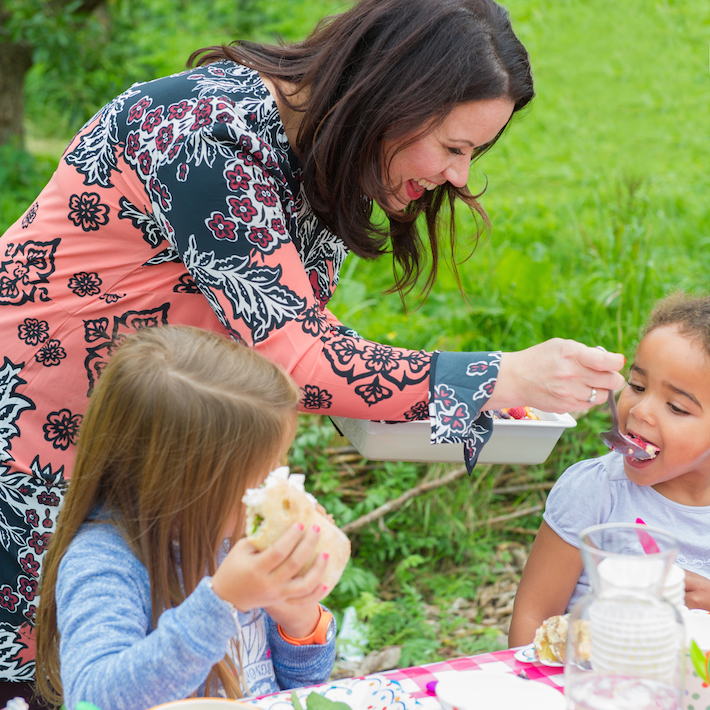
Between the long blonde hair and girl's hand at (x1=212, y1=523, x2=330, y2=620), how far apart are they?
23 cm

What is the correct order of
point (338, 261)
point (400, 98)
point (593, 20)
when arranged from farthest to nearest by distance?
point (593, 20) < point (338, 261) < point (400, 98)

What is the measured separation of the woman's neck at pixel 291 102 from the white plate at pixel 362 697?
3.27ft

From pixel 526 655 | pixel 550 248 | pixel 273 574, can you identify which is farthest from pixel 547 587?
pixel 550 248

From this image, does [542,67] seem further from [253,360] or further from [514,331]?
[253,360]

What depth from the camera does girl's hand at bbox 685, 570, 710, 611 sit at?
1.73m

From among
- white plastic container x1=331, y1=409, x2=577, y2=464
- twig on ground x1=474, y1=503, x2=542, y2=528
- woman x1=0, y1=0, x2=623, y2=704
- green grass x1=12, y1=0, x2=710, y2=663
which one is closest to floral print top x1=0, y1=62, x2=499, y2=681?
woman x1=0, y1=0, x2=623, y2=704

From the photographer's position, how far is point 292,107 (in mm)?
1595

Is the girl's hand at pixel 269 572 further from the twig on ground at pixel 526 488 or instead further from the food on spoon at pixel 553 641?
the twig on ground at pixel 526 488

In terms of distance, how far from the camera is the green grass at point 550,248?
11.2 feet

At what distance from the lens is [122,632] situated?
115cm

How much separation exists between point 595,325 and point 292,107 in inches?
102

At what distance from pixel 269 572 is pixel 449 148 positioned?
977 mm

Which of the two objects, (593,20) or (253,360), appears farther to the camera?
(593,20)

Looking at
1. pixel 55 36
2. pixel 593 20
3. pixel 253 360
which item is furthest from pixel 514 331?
pixel 593 20
